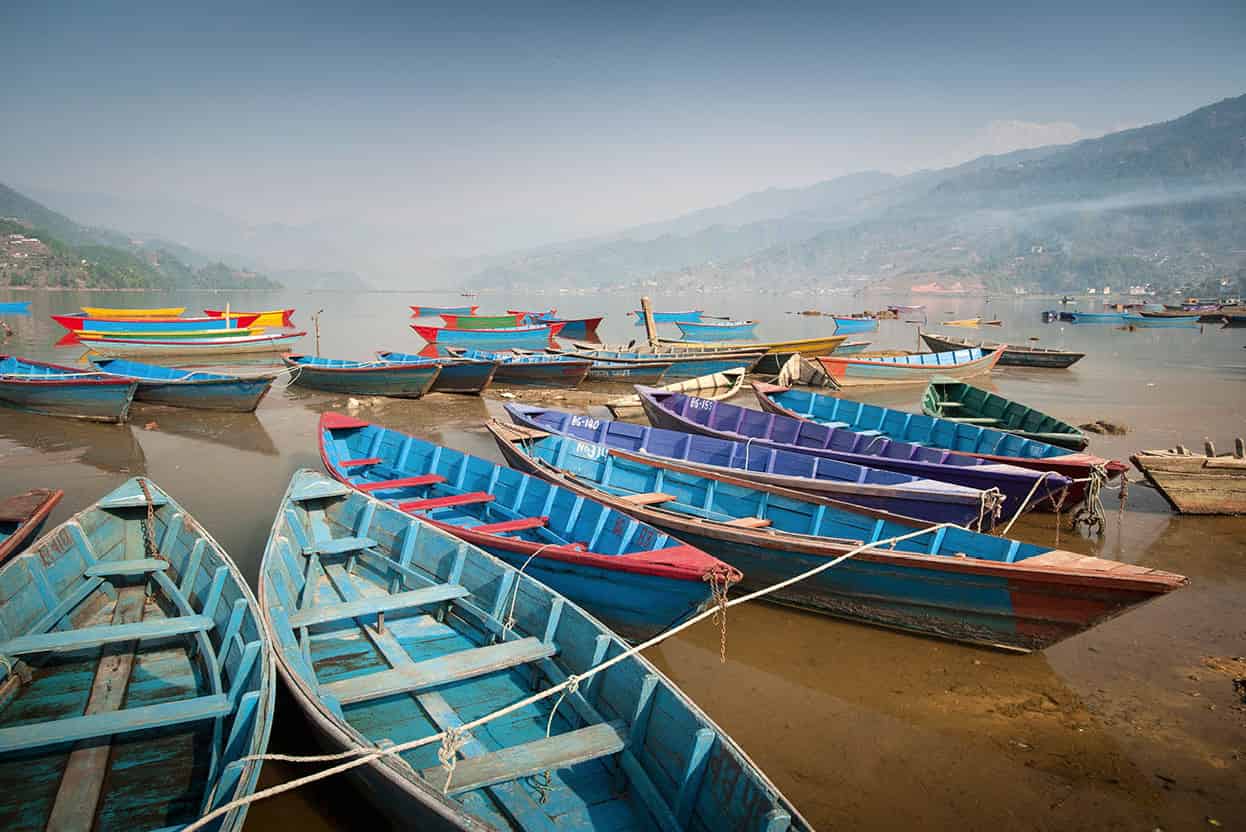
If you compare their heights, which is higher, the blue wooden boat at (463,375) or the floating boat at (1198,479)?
the blue wooden boat at (463,375)

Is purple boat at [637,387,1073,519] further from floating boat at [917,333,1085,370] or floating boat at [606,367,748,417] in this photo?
floating boat at [917,333,1085,370]

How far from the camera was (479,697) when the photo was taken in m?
5.04

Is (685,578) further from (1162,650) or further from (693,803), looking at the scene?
(1162,650)

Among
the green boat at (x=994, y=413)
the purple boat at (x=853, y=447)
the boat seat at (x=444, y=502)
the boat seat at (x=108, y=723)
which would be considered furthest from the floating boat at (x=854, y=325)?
the boat seat at (x=108, y=723)

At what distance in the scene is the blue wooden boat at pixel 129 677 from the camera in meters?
3.77

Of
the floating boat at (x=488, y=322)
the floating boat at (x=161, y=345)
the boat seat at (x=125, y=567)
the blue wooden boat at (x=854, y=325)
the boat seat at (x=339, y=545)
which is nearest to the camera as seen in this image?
the boat seat at (x=125, y=567)

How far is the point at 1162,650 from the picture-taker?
702 cm

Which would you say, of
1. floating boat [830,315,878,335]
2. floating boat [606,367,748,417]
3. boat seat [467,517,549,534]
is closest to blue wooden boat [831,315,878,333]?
floating boat [830,315,878,335]

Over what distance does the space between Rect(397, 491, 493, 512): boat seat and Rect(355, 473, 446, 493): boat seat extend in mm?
846

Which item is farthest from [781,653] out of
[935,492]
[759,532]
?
[935,492]

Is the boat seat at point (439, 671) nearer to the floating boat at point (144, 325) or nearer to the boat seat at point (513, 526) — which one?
the boat seat at point (513, 526)

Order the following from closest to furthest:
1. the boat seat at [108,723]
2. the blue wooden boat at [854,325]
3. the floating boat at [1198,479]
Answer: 1. the boat seat at [108,723]
2. the floating boat at [1198,479]
3. the blue wooden boat at [854,325]

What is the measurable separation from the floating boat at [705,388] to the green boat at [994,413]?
15.4 feet

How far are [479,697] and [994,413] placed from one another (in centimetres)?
1333
